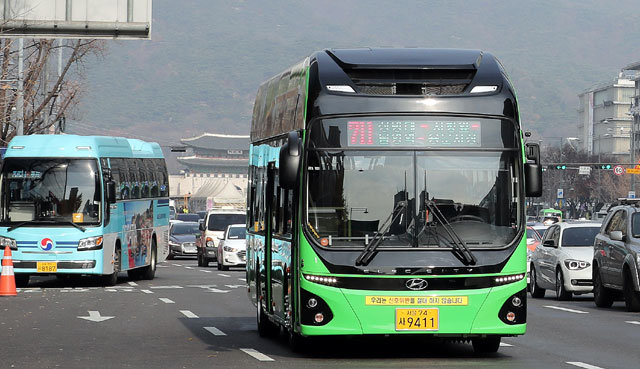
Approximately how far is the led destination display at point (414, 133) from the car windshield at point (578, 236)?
1478 cm

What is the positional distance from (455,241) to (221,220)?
36370 millimetres

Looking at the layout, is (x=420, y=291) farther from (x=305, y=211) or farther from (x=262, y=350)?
(x=262, y=350)

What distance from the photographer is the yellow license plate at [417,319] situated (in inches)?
565

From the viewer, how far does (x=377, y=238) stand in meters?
14.5

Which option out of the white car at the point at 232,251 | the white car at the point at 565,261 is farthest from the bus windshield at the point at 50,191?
the white car at the point at 232,251

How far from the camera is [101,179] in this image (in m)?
31.5

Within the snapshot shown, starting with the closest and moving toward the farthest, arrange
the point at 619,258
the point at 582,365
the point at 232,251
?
1. the point at 582,365
2. the point at 619,258
3. the point at 232,251

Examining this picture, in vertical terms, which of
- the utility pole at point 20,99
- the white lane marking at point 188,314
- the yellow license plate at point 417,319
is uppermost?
the utility pole at point 20,99

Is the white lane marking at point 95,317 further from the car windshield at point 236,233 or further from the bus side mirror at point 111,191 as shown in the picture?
the car windshield at point 236,233

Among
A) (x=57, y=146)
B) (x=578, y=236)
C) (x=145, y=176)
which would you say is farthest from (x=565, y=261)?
(x=145, y=176)

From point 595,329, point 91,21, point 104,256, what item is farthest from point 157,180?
point 595,329

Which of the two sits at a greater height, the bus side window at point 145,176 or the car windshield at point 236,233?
the bus side window at point 145,176

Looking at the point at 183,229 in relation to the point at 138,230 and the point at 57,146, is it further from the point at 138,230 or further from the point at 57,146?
the point at 57,146

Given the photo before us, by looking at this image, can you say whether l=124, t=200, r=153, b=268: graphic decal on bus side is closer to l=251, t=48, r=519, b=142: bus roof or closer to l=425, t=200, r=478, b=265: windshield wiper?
l=251, t=48, r=519, b=142: bus roof
